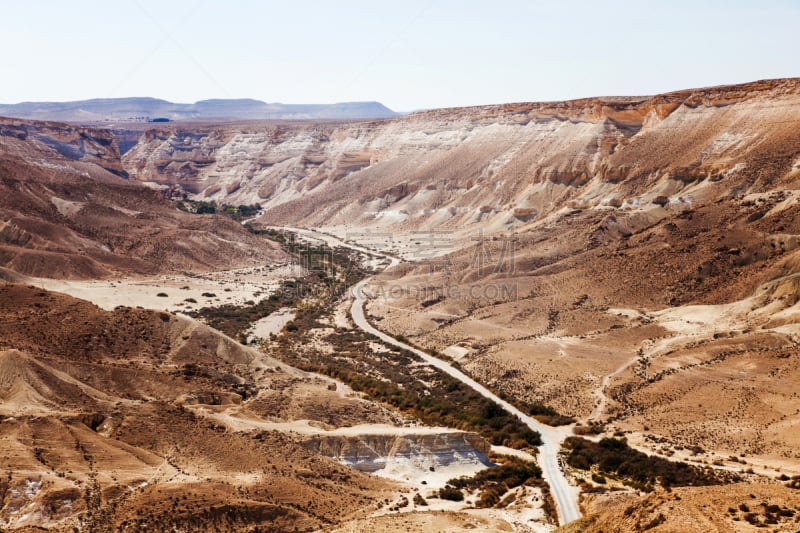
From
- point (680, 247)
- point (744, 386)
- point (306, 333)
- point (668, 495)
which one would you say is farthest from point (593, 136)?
point (668, 495)

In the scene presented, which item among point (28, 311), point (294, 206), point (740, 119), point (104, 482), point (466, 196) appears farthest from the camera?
point (294, 206)

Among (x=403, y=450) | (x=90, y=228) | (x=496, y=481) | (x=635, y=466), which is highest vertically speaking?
(x=90, y=228)

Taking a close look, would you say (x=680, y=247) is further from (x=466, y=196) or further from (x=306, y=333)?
(x=466, y=196)

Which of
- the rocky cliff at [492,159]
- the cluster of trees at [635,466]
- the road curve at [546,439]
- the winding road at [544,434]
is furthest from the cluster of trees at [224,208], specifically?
the cluster of trees at [635,466]

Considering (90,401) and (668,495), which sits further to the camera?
(90,401)

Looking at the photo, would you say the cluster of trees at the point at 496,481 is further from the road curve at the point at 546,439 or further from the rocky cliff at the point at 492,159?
the rocky cliff at the point at 492,159

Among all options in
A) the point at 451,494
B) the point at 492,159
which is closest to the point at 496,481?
the point at 451,494

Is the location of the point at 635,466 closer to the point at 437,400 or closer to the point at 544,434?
the point at 544,434

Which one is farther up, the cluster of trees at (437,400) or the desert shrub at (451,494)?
the desert shrub at (451,494)
